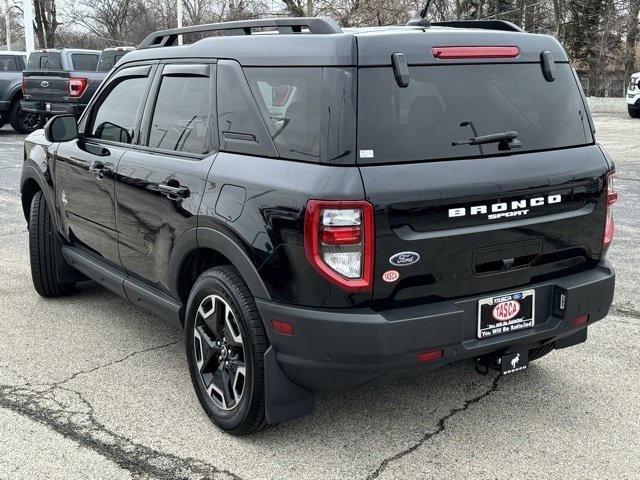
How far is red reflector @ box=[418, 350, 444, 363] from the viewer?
3.07m

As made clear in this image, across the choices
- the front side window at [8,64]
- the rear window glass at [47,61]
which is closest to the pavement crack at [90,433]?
the rear window glass at [47,61]

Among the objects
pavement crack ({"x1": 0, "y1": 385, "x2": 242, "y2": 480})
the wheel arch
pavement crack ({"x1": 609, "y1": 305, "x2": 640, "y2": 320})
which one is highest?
the wheel arch

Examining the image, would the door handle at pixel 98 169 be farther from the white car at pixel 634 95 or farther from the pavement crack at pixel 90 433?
the white car at pixel 634 95

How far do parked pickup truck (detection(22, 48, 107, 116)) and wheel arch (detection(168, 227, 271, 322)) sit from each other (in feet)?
45.5

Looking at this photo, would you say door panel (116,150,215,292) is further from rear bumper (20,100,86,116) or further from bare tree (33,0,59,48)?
bare tree (33,0,59,48)

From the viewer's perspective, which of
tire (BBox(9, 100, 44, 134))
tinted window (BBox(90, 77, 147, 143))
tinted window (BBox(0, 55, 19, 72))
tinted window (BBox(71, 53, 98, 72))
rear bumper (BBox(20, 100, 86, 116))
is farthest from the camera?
tinted window (BBox(0, 55, 19, 72))

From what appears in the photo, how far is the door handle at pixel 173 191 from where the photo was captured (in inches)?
144

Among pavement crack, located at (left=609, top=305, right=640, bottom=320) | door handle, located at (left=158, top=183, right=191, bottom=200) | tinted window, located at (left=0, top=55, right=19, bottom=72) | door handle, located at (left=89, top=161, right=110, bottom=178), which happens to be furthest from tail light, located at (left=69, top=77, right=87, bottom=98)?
pavement crack, located at (left=609, top=305, right=640, bottom=320)

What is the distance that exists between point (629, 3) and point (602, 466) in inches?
1570

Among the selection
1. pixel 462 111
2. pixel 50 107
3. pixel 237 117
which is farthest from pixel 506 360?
pixel 50 107

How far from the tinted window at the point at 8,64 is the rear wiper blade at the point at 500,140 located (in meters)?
18.3

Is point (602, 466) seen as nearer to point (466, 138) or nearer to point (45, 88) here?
point (466, 138)

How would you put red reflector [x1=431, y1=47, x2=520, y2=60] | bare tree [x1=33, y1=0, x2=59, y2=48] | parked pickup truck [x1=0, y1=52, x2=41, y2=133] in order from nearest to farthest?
red reflector [x1=431, y1=47, x2=520, y2=60], parked pickup truck [x1=0, y1=52, x2=41, y2=133], bare tree [x1=33, y1=0, x2=59, y2=48]

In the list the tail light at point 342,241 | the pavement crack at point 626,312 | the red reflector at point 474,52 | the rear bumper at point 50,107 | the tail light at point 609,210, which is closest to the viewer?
the tail light at point 342,241
